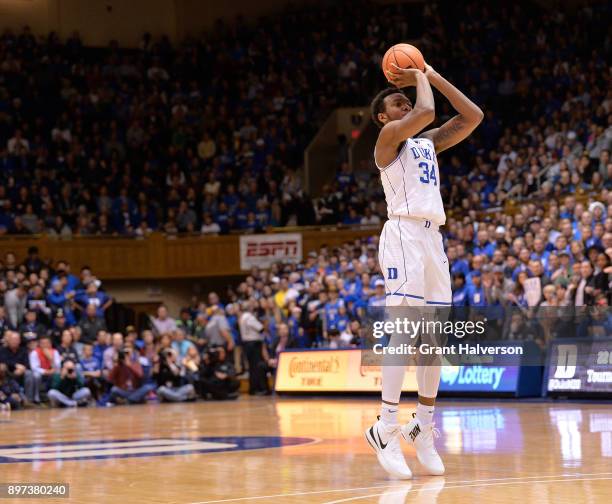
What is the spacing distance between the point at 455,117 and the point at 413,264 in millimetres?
1292

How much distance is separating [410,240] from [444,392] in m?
11.6

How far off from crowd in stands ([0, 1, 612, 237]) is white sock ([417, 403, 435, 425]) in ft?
60.1

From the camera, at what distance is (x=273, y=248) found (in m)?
31.6

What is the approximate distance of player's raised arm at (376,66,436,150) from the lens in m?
8.27

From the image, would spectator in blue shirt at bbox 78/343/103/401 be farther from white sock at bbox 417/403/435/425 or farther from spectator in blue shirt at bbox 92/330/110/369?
white sock at bbox 417/403/435/425

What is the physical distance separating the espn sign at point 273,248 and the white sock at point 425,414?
22747 mm

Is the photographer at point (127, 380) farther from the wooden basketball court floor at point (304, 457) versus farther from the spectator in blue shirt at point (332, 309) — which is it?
the wooden basketball court floor at point (304, 457)

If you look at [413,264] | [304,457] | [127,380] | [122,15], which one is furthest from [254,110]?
[413,264]

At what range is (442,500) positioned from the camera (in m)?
6.90

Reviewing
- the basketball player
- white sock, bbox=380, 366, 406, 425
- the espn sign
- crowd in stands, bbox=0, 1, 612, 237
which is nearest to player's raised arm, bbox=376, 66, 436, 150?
the basketball player

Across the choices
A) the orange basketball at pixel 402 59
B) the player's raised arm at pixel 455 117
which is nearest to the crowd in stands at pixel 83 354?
the player's raised arm at pixel 455 117

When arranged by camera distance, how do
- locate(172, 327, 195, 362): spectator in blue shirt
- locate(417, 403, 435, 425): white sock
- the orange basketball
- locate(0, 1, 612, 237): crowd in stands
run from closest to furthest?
the orange basketball → locate(417, 403, 435, 425): white sock → locate(172, 327, 195, 362): spectator in blue shirt → locate(0, 1, 612, 237): crowd in stands

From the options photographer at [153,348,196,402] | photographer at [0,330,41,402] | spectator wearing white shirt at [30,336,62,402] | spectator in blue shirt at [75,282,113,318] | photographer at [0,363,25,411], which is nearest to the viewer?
photographer at [0,363,25,411]

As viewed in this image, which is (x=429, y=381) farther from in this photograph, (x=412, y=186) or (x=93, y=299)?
(x=93, y=299)
